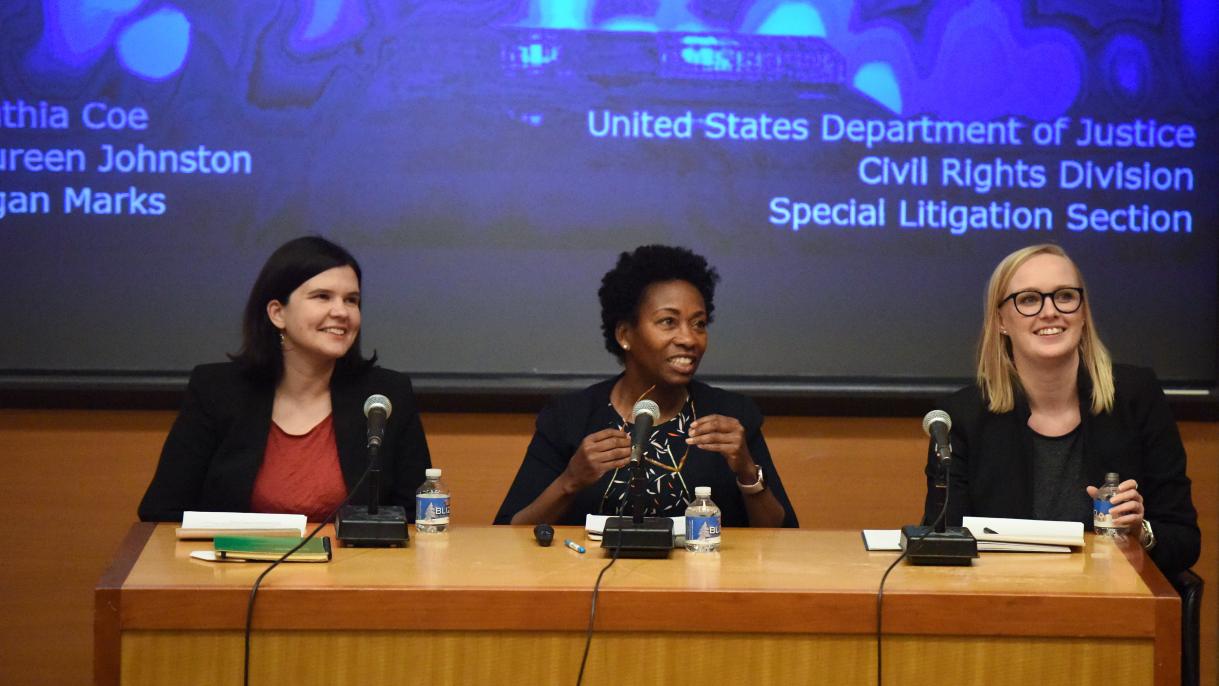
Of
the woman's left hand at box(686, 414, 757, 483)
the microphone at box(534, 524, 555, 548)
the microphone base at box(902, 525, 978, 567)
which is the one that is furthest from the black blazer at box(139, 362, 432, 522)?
the microphone base at box(902, 525, 978, 567)

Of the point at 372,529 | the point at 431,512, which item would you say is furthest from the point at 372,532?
the point at 431,512

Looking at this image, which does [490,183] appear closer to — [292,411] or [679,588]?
[292,411]

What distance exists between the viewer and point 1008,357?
3.13 m

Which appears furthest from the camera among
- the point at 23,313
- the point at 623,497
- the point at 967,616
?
the point at 23,313

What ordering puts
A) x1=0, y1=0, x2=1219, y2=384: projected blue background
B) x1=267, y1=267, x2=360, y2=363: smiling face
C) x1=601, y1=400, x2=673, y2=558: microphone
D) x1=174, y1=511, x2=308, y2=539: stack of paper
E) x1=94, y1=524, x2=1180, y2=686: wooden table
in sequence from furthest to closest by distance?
x1=0, y1=0, x2=1219, y2=384: projected blue background → x1=267, y1=267, x2=360, y2=363: smiling face → x1=174, y1=511, x2=308, y2=539: stack of paper → x1=601, y1=400, x2=673, y2=558: microphone → x1=94, y1=524, x2=1180, y2=686: wooden table

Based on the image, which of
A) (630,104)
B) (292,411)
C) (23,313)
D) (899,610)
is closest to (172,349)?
(23,313)

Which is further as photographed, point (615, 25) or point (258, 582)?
point (615, 25)

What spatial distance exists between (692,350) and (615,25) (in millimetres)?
1311

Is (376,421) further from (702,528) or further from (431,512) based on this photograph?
(702,528)

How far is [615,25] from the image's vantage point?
4039 millimetres

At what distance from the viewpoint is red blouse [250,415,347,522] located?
3.10m

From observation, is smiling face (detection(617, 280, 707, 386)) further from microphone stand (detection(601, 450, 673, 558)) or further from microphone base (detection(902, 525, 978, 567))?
microphone base (detection(902, 525, 978, 567))

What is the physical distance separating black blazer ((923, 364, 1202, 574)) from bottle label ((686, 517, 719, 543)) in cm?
59

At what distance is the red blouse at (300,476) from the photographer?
3.10 metres
